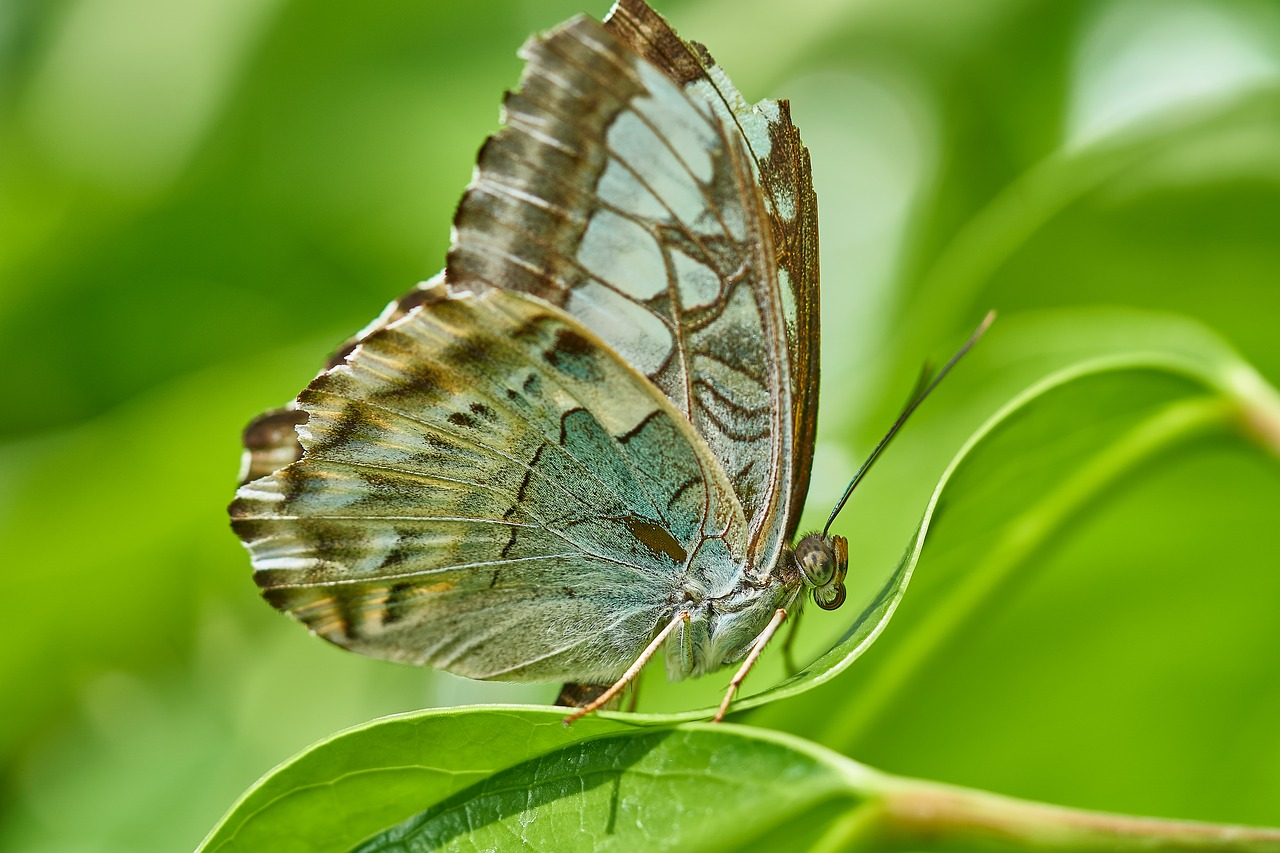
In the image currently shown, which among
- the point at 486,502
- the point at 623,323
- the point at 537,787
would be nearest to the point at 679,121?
the point at 623,323

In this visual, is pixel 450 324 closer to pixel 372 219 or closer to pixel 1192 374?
pixel 1192 374

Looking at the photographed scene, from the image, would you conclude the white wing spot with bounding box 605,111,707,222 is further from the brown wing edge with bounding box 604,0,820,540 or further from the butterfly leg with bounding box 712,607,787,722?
the butterfly leg with bounding box 712,607,787,722

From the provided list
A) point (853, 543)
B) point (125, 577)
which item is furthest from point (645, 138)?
point (125, 577)

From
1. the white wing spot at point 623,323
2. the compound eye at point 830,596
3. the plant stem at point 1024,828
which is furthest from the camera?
the compound eye at point 830,596

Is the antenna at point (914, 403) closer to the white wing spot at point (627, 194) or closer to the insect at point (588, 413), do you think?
the insect at point (588, 413)

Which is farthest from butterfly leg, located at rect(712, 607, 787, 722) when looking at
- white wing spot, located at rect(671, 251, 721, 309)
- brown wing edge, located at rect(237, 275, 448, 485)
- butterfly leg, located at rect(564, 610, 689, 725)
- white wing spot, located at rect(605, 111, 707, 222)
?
brown wing edge, located at rect(237, 275, 448, 485)

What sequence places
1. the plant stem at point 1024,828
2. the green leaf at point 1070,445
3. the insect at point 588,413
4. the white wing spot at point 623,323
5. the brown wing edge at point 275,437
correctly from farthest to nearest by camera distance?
the brown wing edge at point 275,437 < the white wing spot at point 623,323 < the insect at point 588,413 < the green leaf at point 1070,445 < the plant stem at point 1024,828

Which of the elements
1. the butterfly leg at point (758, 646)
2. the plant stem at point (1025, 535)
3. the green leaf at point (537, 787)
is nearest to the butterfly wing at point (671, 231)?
the butterfly leg at point (758, 646)

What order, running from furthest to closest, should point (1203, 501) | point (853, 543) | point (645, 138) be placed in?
1. point (853, 543)
2. point (1203, 501)
3. point (645, 138)
